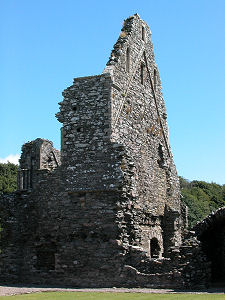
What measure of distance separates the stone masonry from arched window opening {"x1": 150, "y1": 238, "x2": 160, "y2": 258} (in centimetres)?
6

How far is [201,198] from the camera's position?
60.3 metres

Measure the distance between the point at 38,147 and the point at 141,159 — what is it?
395 inches

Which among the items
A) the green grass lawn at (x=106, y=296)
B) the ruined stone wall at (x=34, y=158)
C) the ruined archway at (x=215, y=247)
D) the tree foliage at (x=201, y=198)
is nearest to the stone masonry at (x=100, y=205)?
the ruined archway at (x=215, y=247)

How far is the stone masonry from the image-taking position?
17719 mm

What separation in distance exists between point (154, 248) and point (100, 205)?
5.16 m

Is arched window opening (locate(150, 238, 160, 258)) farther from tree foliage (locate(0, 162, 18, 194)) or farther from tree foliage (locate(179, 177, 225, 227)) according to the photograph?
tree foliage (locate(0, 162, 18, 194))

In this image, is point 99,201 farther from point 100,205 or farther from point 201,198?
point 201,198

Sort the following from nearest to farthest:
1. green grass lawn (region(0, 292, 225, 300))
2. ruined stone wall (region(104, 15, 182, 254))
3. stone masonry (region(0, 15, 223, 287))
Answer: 1. green grass lawn (region(0, 292, 225, 300))
2. stone masonry (region(0, 15, 223, 287))
3. ruined stone wall (region(104, 15, 182, 254))

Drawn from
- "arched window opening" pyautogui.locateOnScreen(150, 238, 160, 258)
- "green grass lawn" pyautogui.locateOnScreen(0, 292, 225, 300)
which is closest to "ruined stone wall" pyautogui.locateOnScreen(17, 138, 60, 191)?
"arched window opening" pyautogui.locateOnScreen(150, 238, 160, 258)

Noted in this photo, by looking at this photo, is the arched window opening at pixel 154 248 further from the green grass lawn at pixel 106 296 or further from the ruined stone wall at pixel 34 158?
the ruined stone wall at pixel 34 158

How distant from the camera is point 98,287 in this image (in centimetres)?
1752

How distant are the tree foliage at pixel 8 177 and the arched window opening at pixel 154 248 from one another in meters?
30.9

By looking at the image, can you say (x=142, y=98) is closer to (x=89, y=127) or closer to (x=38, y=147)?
(x=89, y=127)

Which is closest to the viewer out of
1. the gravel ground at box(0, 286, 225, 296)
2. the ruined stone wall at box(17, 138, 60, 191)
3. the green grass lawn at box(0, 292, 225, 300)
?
the green grass lawn at box(0, 292, 225, 300)
